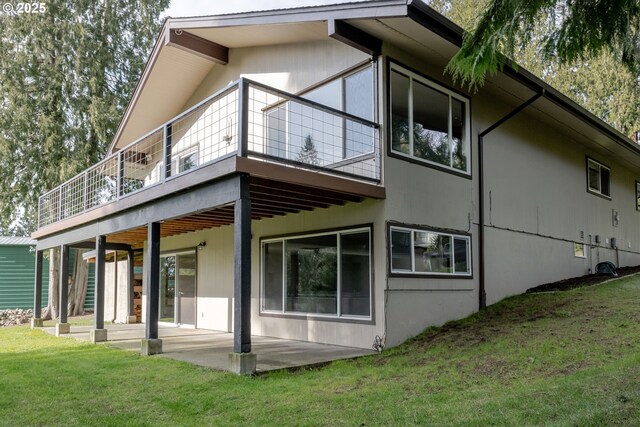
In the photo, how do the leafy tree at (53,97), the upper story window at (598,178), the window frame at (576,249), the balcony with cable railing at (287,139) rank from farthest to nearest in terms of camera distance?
the leafy tree at (53,97)
the upper story window at (598,178)
the window frame at (576,249)
the balcony with cable railing at (287,139)

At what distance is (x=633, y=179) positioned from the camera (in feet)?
57.4

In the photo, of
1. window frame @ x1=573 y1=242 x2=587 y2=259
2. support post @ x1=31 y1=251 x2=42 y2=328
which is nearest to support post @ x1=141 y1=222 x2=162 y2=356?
support post @ x1=31 y1=251 x2=42 y2=328

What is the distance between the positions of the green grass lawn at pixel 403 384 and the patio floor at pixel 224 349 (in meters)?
0.35

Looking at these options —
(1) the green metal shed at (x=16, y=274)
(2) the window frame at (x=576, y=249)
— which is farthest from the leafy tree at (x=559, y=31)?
(1) the green metal shed at (x=16, y=274)

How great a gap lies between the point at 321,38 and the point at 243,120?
3.69 metres

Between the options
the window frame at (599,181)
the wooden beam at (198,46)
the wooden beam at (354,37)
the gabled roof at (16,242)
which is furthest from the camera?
the gabled roof at (16,242)

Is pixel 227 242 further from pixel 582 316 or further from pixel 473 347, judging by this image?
pixel 582 316

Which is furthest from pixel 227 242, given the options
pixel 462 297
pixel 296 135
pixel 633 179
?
pixel 633 179

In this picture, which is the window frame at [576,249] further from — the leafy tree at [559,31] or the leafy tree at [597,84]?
the leafy tree at [559,31]

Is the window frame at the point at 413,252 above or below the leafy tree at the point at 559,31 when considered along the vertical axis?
below

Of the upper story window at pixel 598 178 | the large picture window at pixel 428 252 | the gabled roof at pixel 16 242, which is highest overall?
the upper story window at pixel 598 178

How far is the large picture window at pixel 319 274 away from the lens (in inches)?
335

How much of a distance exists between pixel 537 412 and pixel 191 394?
3485 mm

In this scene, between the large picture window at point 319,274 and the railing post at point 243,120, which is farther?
the large picture window at point 319,274
